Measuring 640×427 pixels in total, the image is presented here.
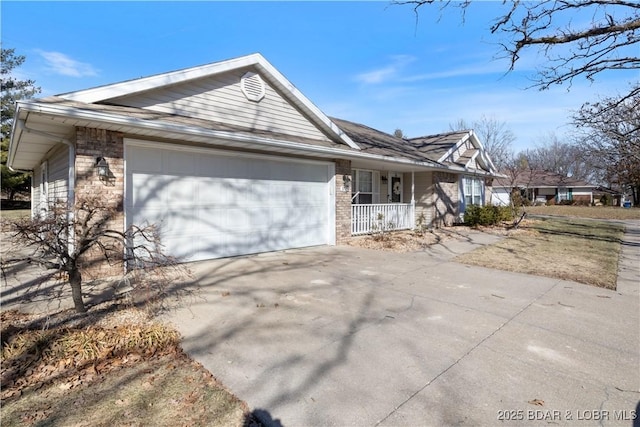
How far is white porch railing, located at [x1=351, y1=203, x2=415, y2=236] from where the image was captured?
12.2 m

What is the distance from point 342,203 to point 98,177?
260 inches

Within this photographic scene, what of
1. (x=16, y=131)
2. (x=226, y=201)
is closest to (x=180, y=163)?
(x=226, y=201)

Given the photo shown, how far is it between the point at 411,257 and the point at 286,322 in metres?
5.32

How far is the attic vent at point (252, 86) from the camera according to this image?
8.88m

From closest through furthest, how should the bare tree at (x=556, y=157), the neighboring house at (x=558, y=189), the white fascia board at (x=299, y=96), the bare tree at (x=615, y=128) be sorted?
the white fascia board at (x=299, y=96) < the bare tree at (x=615, y=128) < the neighboring house at (x=558, y=189) < the bare tree at (x=556, y=157)

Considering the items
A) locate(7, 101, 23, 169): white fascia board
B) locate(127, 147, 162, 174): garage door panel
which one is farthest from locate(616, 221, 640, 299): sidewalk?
locate(7, 101, 23, 169): white fascia board

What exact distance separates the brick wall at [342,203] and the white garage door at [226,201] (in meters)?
0.26

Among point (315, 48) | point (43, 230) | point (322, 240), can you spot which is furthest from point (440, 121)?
point (43, 230)

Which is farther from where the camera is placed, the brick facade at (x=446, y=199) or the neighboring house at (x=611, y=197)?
the neighboring house at (x=611, y=197)

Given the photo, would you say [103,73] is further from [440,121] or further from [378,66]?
[440,121]

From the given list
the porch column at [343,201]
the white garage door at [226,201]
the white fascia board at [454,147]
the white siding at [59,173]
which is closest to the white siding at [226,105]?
the white garage door at [226,201]

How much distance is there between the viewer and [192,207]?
773 centimetres

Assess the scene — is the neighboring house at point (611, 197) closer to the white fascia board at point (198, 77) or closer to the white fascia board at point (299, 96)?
the white fascia board at point (299, 96)

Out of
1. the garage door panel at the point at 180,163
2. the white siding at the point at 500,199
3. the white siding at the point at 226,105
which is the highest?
the white siding at the point at 226,105
